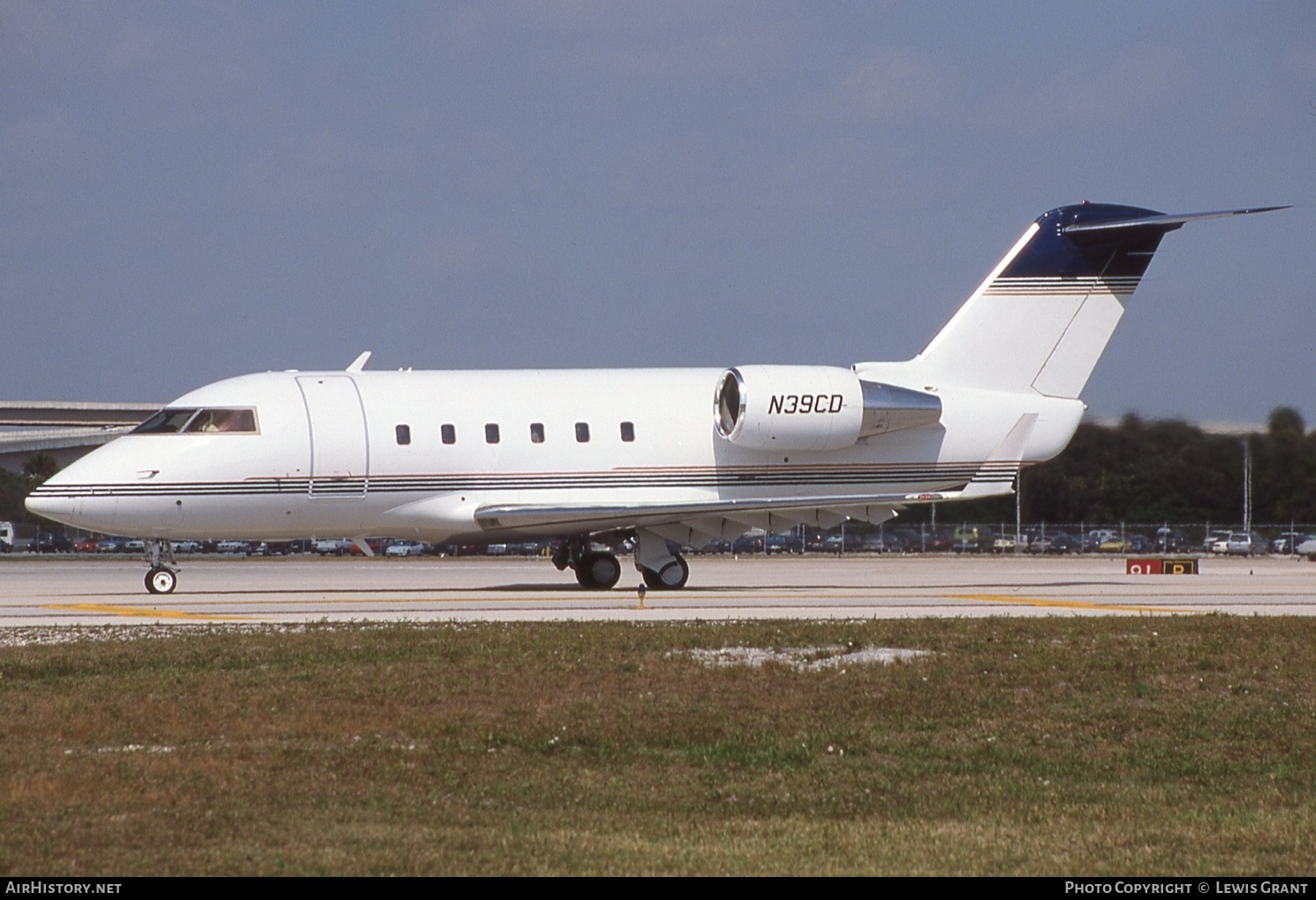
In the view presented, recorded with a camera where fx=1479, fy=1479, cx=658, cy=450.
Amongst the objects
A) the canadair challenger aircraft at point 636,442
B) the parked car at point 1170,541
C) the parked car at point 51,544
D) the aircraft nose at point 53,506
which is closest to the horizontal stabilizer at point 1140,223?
the canadair challenger aircraft at point 636,442

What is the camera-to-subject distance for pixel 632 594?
25.8m

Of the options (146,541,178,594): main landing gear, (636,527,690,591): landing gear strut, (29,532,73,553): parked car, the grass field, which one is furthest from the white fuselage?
(29,532,73,553): parked car

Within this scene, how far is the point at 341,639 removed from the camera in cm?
1623

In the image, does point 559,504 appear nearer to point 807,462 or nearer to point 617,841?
point 807,462

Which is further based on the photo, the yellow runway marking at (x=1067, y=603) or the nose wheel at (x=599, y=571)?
the nose wheel at (x=599, y=571)

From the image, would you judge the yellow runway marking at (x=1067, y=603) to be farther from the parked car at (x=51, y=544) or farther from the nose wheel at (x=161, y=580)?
the parked car at (x=51, y=544)

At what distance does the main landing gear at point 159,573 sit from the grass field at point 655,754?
1006 cm

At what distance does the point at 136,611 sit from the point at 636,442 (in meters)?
9.43

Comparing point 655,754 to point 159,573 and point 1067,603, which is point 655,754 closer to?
point 1067,603

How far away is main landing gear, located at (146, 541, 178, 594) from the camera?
26156mm

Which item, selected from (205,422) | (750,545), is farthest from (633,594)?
(750,545)

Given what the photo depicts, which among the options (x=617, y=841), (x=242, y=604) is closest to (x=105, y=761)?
(x=617, y=841)

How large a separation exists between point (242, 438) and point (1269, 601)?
17312mm

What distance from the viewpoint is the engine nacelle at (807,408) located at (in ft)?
88.0
